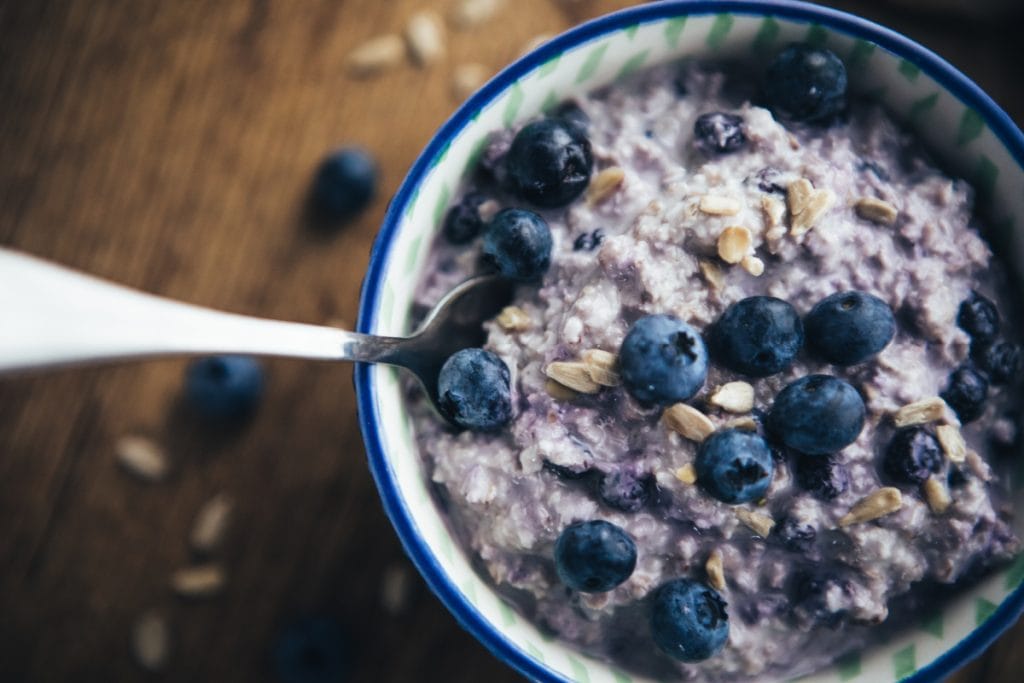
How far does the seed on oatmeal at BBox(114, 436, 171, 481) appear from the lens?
55.6 inches

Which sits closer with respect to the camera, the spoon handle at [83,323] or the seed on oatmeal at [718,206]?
the spoon handle at [83,323]

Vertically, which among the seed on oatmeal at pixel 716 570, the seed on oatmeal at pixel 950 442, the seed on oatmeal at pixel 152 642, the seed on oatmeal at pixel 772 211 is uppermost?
the seed on oatmeal at pixel 772 211

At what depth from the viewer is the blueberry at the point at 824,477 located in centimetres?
101

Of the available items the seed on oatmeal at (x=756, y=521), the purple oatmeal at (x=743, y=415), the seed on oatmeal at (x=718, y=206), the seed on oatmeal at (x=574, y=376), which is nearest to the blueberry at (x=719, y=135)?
the purple oatmeal at (x=743, y=415)

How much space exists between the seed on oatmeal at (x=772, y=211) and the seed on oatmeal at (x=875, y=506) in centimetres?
33

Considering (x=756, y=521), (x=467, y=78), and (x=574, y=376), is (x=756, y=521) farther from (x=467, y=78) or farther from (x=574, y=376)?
(x=467, y=78)

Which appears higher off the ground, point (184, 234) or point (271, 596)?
point (184, 234)

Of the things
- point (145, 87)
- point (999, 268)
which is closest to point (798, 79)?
point (999, 268)

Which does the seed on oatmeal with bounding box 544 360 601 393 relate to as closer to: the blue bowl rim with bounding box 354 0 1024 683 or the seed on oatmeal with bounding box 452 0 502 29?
the blue bowl rim with bounding box 354 0 1024 683

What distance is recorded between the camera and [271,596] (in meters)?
1.41

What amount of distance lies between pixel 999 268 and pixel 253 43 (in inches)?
45.0

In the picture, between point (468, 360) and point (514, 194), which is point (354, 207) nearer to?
point (514, 194)

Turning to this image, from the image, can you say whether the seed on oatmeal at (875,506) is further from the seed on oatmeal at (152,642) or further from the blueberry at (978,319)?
the seed on oatmeal at (152,642)

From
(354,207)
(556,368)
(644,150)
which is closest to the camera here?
(556,368)
